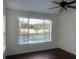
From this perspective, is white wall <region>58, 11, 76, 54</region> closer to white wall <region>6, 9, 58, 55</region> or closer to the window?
the window

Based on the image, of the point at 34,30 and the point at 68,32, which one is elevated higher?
the point at 34,30

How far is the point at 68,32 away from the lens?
4.48 m

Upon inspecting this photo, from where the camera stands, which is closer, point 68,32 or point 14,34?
point 14,34

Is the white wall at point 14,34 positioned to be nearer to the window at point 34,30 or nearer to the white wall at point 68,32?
the window at point 34,30

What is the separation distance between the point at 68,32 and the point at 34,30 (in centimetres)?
227

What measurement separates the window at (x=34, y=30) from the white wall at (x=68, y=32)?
924mm

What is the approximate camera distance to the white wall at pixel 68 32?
13.4 ft

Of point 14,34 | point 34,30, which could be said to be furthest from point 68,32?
point 14,34

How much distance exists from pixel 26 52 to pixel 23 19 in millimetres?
2071

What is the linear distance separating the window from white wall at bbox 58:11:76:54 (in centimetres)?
92

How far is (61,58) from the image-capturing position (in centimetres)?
354

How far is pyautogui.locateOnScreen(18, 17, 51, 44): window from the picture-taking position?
4271 millimetres

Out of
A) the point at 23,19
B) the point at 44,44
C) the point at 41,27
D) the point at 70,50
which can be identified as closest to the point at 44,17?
the point at 41,27

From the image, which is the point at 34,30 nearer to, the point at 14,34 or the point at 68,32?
the point at 14,34
